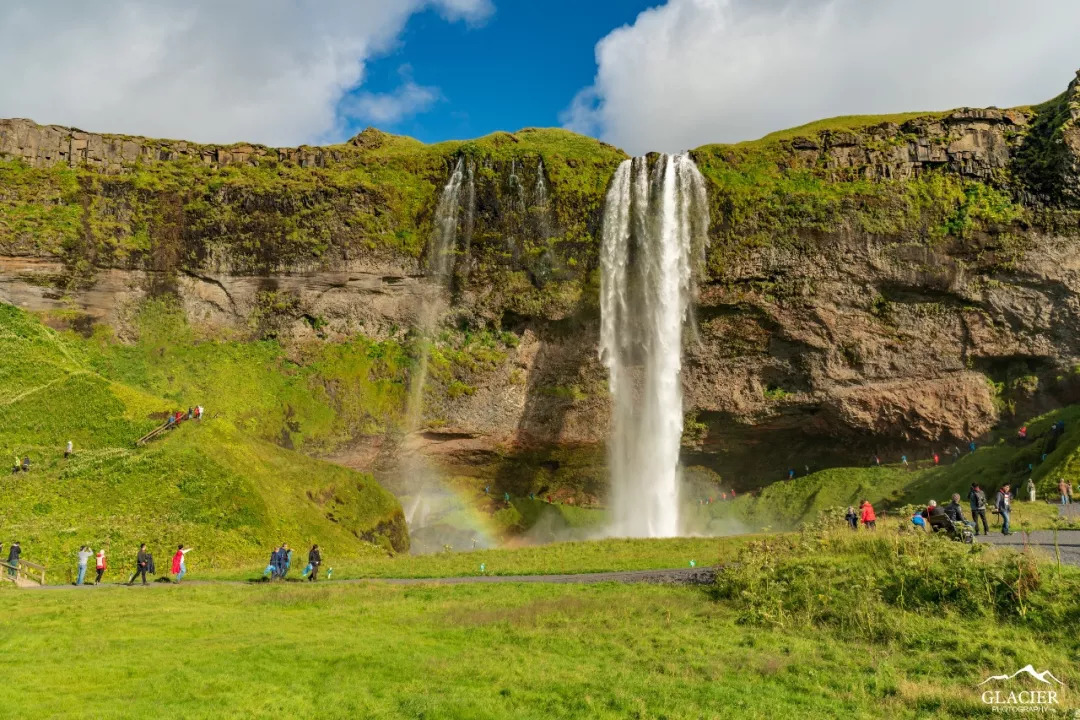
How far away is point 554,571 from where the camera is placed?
77.0ft

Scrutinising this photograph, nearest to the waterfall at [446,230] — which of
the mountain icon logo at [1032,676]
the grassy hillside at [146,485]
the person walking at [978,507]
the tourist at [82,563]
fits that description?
the grassy hillside at [146,485]

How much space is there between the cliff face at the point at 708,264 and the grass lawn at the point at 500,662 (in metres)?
38.0

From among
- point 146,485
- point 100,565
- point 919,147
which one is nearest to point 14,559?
point 100,565

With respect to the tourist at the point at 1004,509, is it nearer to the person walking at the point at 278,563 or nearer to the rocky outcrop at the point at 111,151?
the person walking at the point at 278,563

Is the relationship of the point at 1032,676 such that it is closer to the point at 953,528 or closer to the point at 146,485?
the point at 953,528

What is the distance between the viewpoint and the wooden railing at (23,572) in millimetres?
25672

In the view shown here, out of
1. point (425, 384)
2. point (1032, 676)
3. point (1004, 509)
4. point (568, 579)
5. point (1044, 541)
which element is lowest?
point (568, 579)

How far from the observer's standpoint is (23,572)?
26.5 m

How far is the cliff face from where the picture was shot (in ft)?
165

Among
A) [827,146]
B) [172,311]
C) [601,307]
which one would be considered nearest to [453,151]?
[601,307]

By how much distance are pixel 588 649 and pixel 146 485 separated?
2702 cm

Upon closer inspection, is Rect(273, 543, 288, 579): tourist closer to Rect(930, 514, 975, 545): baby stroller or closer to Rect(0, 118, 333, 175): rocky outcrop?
Rect(930, 514, 975, 545): baby stroller

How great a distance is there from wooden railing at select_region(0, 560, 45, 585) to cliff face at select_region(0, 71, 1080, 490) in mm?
29967

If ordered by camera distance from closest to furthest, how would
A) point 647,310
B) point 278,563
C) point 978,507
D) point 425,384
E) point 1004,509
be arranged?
point 1004,509 → point 978,507 → point 278,563 → point 647,310 → point 425,384
